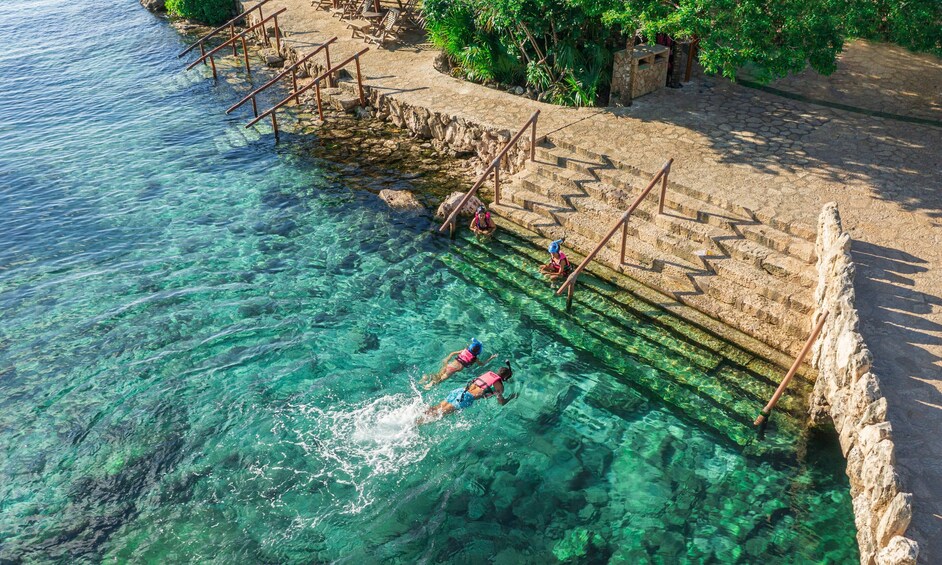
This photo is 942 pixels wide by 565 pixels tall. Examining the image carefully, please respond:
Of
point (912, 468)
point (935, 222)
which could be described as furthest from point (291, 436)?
point (935, 222)

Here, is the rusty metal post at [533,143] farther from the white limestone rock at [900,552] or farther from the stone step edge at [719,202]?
the white limestone rock at [900,552]

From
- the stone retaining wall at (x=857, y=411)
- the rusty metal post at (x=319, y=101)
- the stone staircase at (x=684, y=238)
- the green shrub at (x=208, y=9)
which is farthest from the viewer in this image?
the green shrub at (x=208, y=9)

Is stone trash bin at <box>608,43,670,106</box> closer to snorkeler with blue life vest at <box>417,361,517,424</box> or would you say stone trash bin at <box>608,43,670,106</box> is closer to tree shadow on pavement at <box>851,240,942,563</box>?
tree shadow on pavement at <box>851,240,942,563</box>

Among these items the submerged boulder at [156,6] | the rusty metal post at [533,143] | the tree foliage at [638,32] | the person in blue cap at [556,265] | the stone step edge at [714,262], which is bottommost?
the person in blue cap at [556,265]

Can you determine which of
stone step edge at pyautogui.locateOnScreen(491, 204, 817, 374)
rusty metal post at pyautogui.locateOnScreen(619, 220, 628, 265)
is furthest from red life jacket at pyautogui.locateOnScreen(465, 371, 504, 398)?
rusty metal post at pyautogui.locateOnScreen(619, 220, 628, 265)

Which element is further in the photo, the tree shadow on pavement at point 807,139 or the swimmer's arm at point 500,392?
the tree shadow on pavement at point 807,139

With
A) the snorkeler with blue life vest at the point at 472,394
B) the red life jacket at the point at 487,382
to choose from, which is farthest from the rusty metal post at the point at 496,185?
the red life jacket at the point at 487,382
